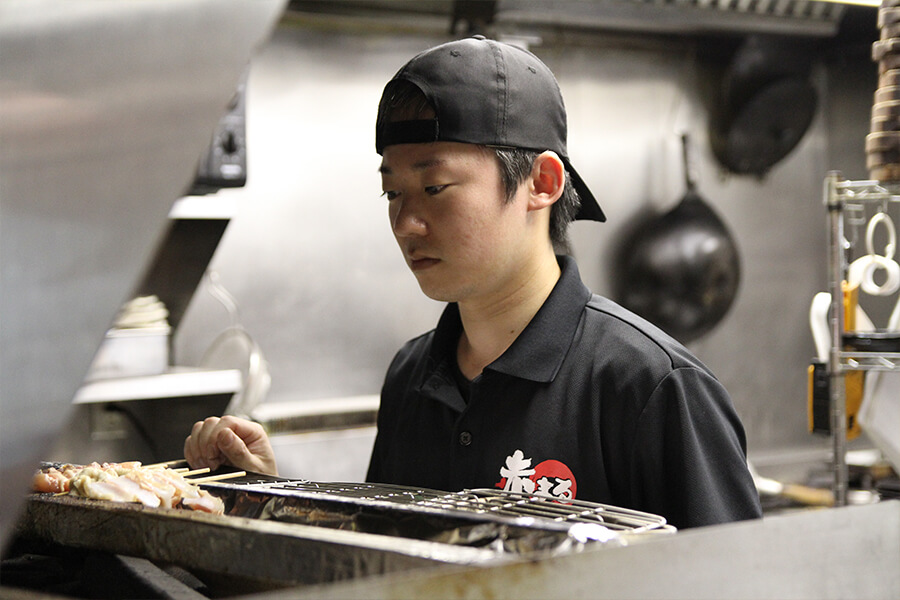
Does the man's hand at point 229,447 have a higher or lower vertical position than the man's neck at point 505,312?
lower

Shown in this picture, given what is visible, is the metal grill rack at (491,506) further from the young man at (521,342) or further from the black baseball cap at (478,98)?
the black baseball cap at (478,98)

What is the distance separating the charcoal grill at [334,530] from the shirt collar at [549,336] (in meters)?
0.43

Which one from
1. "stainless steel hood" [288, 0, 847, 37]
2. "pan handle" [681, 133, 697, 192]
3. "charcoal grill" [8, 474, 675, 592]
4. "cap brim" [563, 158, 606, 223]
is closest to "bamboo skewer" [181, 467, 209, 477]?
"charcoal grill" [8, 474, 675, 592]

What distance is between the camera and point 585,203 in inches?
66.3

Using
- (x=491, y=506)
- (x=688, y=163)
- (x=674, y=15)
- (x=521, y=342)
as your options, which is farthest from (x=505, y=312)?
(x=688, y=163)

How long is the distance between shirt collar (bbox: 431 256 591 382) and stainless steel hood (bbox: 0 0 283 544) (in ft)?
3.07

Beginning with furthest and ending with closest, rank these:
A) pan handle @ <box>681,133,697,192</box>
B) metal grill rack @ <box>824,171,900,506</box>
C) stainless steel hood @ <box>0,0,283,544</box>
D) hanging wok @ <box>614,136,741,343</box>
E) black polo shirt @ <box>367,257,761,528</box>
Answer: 1. pan handle @ <box>681,133,697,192</box>
2. hanging wok @ <box>614,136,741,343</box>
3. metal grill rack @ <box>824,171,900,506</box>
4. black polo shirt @ <box>367,257,761,528</box>
5. stainless steel hood @ <box>0,0,283,544</box>

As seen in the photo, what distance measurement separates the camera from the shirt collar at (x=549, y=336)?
4.80 feet

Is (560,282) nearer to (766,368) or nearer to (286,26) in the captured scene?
(286,26)

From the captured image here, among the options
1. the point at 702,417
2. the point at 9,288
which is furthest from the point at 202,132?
the point at 702,417

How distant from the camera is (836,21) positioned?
396 centimetres

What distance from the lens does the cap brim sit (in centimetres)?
163

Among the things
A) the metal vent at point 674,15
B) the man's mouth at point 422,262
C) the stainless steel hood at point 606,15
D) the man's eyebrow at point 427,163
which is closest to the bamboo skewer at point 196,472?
the man's mouth at point 422,262

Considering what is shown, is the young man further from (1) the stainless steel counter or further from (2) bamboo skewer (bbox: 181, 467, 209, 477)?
(1) the stainless steel counter
